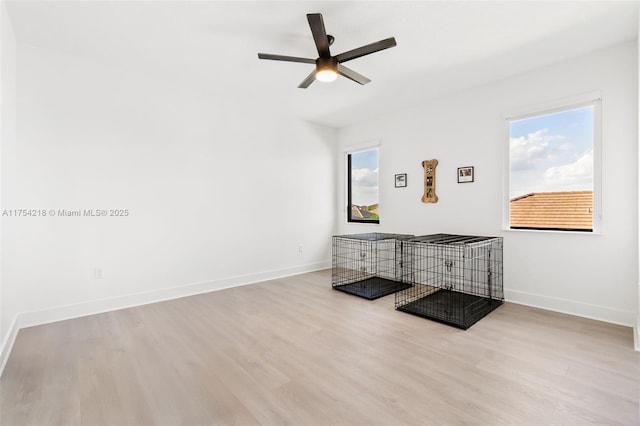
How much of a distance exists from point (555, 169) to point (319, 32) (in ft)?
9.69

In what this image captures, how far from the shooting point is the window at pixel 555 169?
10.2 ft

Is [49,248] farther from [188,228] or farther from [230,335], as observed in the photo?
[230,335]

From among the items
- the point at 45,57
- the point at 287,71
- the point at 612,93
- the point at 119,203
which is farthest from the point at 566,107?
the point at 45,57

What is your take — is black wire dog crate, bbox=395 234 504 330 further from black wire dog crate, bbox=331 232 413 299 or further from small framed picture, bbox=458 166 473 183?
small framed picture, bbox=458 166 473 183

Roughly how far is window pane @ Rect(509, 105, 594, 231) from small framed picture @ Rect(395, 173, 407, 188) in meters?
1.46

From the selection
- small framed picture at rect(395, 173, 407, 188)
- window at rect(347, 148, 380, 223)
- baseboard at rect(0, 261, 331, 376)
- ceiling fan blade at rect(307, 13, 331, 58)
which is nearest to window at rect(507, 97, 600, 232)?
small framed picture at rect(395, 173, 407, 188)

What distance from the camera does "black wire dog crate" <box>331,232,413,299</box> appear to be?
4.20 metres

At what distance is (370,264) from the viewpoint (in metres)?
5.10

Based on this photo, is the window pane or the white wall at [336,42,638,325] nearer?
the white wall at [336,42,638,325]

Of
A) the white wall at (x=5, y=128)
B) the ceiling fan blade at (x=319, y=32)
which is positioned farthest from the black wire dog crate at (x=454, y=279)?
the white wall at (x=5, y=128)

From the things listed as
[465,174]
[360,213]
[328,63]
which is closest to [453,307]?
[465,174]

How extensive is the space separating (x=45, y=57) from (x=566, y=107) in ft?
17.8

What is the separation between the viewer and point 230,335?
2717 mm

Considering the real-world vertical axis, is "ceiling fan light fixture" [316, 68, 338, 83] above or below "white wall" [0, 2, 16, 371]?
above
